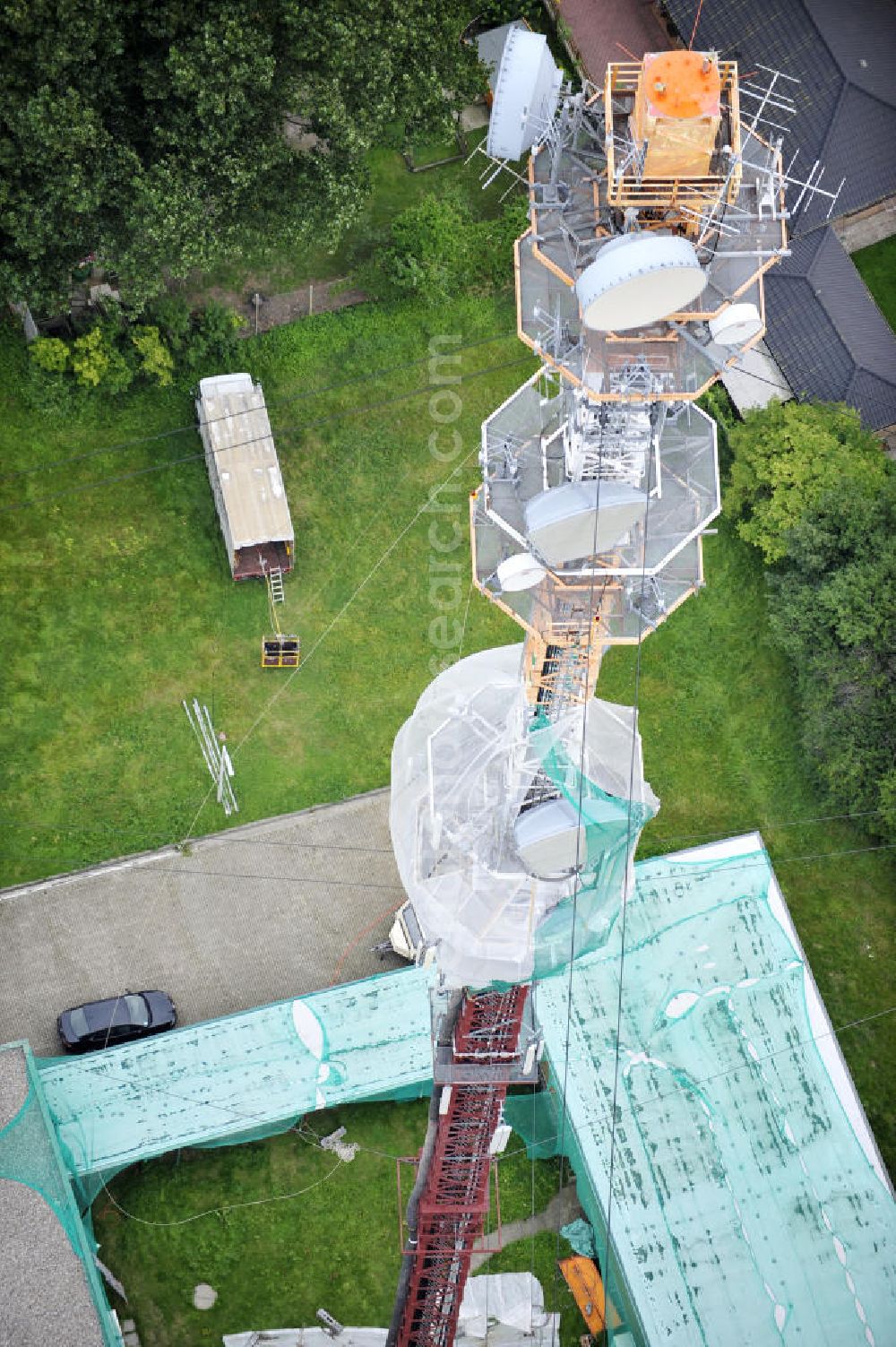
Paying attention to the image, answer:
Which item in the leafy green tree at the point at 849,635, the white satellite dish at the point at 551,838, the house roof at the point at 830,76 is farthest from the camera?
the house roof at the point at 830,76

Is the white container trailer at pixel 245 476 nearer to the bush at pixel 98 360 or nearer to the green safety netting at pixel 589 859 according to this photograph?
the bush at pixel 98 360

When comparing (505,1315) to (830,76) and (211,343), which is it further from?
(830,76)

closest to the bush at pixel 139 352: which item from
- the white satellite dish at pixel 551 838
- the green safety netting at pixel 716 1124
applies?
the green safety netting at pixel 716 1124

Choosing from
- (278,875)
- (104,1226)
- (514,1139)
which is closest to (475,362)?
(278,875)

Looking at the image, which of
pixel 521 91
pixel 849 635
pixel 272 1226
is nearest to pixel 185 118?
pixel 521 91

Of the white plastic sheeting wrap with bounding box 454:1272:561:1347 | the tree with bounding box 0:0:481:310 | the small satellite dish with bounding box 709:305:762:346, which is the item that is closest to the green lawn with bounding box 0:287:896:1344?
the white plastic sheeting wrap with bounding box 454:1272:561:1347

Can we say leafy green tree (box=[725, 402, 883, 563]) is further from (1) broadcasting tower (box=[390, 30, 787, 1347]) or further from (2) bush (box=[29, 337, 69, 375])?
(2) bush (box=[29, 337, 69, 375])
